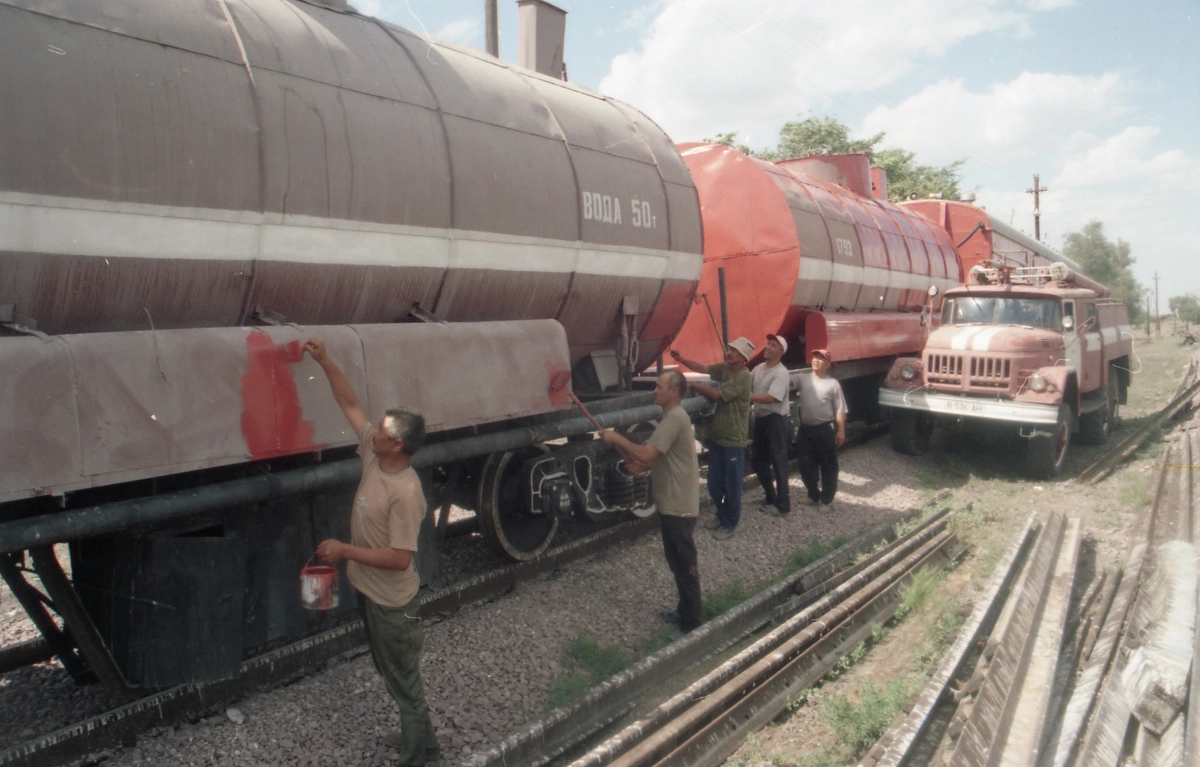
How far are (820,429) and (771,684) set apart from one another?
4.46 metres

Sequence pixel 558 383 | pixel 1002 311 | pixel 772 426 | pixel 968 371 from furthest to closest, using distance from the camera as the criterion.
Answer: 1. pixel 1002 311
2. pixel 968 371
3. pixel 772 426
4. pixel 558 383

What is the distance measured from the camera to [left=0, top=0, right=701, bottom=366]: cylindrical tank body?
3178 millimetres

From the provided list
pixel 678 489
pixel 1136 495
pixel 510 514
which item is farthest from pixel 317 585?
pixel 1136 495

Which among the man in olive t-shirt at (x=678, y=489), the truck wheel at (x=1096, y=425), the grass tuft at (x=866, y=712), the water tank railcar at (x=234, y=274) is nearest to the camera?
the water tank railcar at (x=234, y=274)

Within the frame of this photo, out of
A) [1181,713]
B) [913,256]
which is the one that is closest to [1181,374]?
[913,256]

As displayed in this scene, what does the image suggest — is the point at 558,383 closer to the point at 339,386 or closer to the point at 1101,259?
the point at 339,386

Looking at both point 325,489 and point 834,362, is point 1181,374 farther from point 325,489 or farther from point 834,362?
point 325,489

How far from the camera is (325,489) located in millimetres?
4371

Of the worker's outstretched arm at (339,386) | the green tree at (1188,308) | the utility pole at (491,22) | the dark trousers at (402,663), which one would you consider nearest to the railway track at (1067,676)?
the dark trousers at (402,663)

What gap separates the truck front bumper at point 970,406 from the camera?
31.9 feet

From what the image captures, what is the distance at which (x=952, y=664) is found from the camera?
4.65 metres

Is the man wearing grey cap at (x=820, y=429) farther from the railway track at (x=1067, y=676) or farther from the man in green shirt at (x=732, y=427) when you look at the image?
the railway track at (x=1067, y=676)

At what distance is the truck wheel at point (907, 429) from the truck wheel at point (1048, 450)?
1.46 metres

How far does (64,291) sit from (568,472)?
3733 mm
